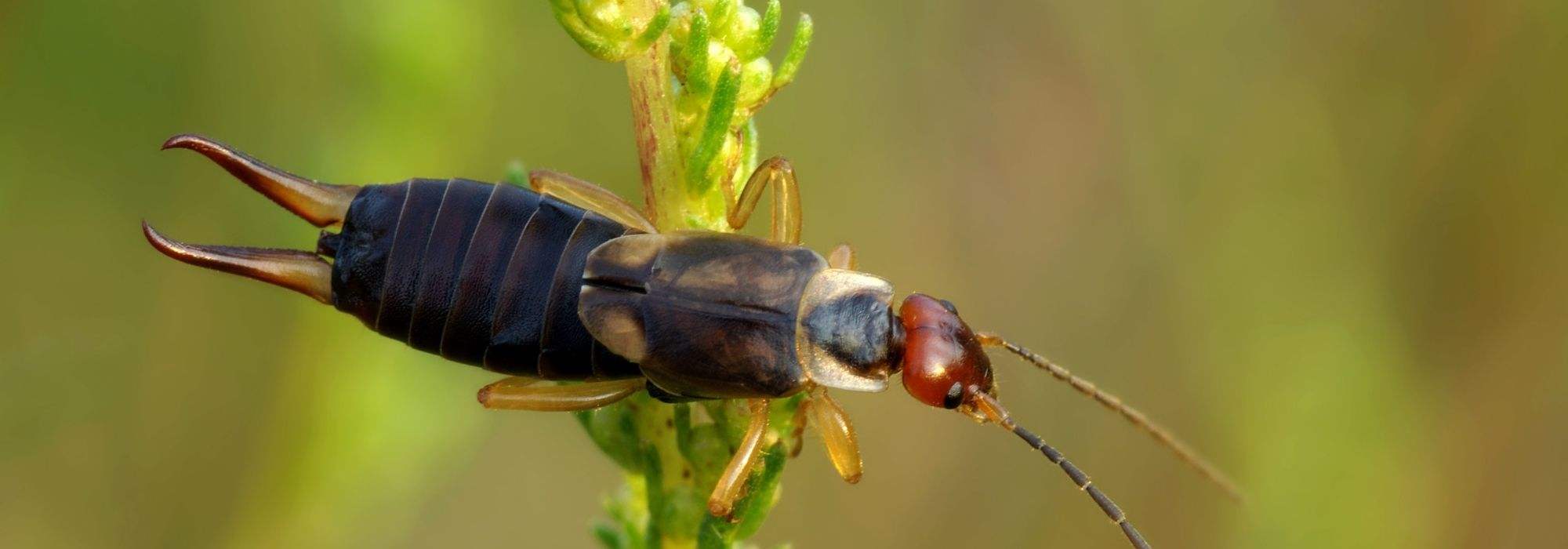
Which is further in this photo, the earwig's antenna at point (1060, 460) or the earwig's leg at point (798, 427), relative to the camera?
the earwig's antenna at point (1060, 460)

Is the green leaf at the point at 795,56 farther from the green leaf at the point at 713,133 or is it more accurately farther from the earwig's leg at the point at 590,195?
the earwig's leg at the point at 590,195

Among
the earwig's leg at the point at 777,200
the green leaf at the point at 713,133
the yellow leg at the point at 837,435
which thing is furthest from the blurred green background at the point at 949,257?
the green leaf at the point at 713,133

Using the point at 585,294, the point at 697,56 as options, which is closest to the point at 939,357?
the point at 585,294

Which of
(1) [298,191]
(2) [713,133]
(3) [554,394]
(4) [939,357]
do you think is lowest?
(3) [554,394]

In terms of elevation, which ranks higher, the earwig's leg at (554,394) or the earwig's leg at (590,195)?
the earwig's leg at (590,195)

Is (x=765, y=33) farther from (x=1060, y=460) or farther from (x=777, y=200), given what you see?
(x=1060, y=460)
